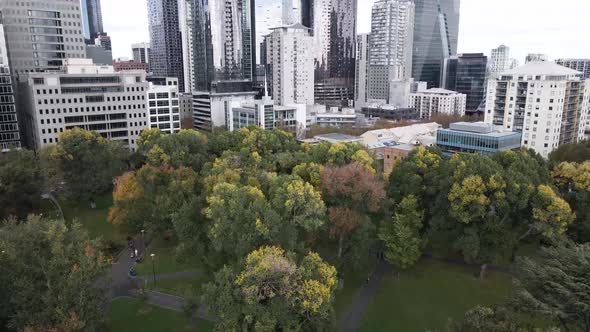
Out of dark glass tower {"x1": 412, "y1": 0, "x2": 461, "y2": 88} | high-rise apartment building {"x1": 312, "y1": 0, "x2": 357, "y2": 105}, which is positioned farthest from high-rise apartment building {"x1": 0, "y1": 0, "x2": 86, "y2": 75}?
dark glass tower {"x1": 412, "y1": 0, "x2": 461, "y2": 88}

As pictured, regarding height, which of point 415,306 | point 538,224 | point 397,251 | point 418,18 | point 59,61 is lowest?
point 415,306

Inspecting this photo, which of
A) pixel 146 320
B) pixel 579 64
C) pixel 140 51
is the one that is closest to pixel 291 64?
pixel 579 64

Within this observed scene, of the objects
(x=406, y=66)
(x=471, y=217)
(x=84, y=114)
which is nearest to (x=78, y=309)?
(x=471, y=217)

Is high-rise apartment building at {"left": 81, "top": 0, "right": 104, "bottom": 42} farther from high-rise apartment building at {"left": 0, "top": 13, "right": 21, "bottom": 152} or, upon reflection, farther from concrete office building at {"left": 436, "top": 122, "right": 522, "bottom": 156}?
concrete office building at {"left": 436, "top": 122, "right": 522, "bottom": 156}

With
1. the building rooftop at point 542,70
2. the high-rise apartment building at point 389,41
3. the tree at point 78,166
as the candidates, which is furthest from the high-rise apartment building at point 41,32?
the high-rise apartment building at point 389,41

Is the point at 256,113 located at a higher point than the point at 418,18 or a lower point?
lower

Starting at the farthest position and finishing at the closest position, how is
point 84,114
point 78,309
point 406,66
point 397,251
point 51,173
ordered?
point 406,66, point 84,114, point 51,173, point 397,251, point 78,309

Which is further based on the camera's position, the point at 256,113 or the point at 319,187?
the point at 256,113

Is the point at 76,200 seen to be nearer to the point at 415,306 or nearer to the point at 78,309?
the point at 78,309
